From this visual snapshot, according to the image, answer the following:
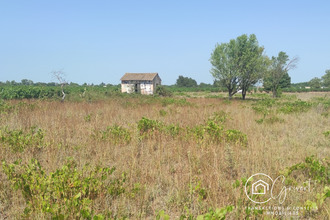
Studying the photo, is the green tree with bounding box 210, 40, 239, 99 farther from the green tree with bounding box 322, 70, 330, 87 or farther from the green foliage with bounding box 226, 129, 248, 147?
the green tree with bounding box 322, 70, 330, 87

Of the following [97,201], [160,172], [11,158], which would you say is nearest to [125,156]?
[160,172]

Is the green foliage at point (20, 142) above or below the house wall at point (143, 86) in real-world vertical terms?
below

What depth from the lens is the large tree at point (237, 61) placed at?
2506cm

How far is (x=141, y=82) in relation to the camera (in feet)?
127

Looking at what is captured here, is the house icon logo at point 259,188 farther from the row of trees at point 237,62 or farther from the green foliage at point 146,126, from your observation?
the row of trees at point 237,62

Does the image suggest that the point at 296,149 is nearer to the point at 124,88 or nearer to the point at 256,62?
the point at 256,62

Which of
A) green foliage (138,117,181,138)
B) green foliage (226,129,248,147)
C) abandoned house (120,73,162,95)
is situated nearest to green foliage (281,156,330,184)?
green foliage (226,129,248,147)

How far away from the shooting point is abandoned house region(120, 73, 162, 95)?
38.1 m

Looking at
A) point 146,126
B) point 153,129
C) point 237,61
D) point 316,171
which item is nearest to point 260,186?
point 316,171

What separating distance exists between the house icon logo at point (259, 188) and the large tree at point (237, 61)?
23.6m

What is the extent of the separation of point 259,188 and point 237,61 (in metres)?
24.6

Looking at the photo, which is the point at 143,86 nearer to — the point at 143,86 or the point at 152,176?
the point at 143,86

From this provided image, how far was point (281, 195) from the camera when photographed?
110 inches

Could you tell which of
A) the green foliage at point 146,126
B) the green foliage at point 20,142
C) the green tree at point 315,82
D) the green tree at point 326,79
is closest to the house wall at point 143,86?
the green foliage at point 146,126
